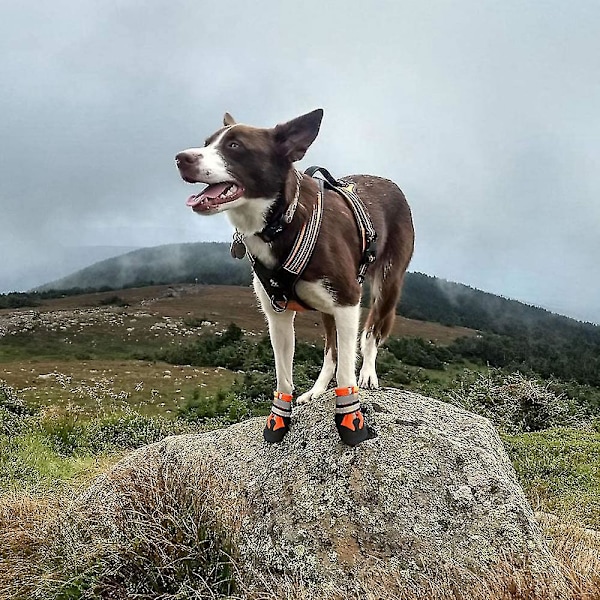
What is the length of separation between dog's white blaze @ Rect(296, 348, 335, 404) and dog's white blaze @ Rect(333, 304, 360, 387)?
2.98 feet

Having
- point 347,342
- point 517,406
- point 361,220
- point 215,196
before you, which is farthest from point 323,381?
point 517,406

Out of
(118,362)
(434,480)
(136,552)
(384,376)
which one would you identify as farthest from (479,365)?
(136,552)

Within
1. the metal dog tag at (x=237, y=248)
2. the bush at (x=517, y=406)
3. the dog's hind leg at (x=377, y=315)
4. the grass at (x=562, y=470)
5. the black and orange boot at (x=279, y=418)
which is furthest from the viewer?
the bush at (x=517, y=406)

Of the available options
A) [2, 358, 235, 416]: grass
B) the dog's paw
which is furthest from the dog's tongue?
[2, 358, 235, 416]: grass

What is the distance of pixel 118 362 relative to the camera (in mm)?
20297

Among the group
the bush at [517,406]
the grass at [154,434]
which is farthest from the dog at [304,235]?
the bush at [517,406]

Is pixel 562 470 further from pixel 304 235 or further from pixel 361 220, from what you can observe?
pixel 304 235

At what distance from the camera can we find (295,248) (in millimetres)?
4199

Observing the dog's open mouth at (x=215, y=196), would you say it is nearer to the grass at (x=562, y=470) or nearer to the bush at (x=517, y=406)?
the grass at (x=562, y=470)

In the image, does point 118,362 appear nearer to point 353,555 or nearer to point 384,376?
point 384,376

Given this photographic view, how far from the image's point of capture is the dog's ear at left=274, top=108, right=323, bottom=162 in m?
3.96

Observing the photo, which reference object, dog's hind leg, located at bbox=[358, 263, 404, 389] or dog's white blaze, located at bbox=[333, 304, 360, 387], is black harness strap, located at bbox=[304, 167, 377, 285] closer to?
dog's white blaze, located at bbox=[333, 304, 360, 387]

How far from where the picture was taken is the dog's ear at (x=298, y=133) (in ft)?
13.0

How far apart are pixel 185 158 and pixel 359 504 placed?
8.55 feet
